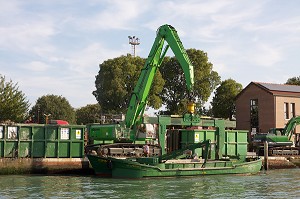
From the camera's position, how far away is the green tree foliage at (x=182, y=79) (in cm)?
7194

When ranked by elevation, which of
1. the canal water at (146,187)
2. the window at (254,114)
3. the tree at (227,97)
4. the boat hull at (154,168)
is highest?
the tree at (227,97)

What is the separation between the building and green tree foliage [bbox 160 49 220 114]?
898 centimetres

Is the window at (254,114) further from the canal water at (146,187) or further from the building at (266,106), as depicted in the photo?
the canal water at (146,187)

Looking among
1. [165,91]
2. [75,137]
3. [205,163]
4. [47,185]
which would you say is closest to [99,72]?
[165,91]

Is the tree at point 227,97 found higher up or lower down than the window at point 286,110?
higher up

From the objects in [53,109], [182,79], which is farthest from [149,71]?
[53,109]

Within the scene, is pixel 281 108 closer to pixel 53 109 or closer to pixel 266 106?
pixel 266 106

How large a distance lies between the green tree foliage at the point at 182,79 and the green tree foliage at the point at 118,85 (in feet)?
14.7

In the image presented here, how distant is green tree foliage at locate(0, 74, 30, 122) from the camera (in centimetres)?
5356

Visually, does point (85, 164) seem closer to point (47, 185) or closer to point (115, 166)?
point (115, 166)

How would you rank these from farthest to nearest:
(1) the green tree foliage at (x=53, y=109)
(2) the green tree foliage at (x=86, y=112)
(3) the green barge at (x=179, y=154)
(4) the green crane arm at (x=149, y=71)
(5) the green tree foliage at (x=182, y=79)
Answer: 1. (2) the green tree foliage at (x=86, y=112)
2. (1) the green tree foliage at (x=53, y=109)
3. (5) the green tree foliage at (x=182, y=79)
4. (4) the green crane arm at (x=149, y=71)
5. (3) the green barge at (x=179, y=154)

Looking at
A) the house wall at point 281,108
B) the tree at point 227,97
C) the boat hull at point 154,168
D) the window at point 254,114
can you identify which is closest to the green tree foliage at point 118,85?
the tree at point 227,97

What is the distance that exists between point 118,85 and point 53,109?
1607cm

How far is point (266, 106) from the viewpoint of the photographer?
5922 cm
